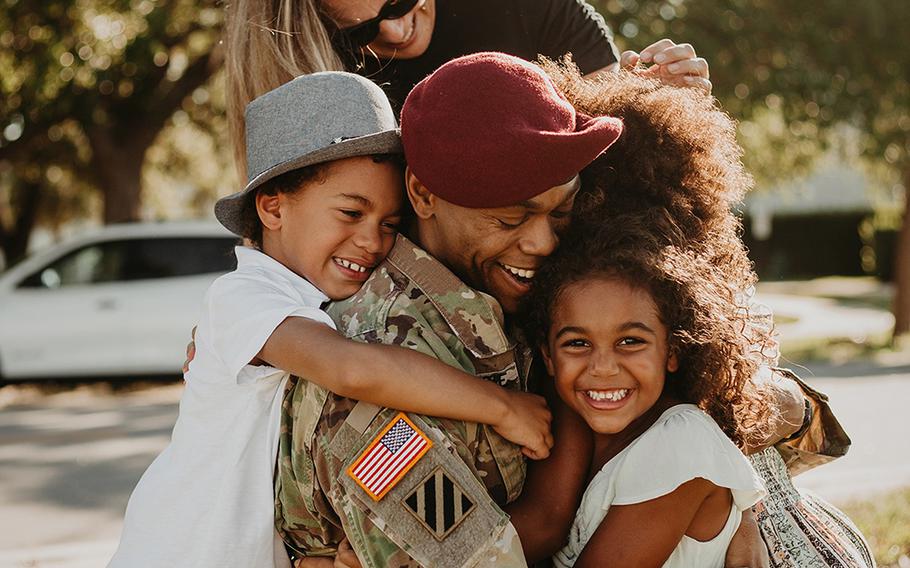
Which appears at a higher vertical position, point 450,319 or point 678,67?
point 678,67

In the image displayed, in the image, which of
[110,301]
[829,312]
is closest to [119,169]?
[110,301]

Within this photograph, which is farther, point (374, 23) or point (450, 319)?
point (374, 23)

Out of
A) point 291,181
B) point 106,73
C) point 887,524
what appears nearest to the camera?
point 291,181

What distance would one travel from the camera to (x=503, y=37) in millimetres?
3076

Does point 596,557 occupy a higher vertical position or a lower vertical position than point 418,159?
lower

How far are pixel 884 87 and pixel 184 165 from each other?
16.2m

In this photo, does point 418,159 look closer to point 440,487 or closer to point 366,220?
point 366,220

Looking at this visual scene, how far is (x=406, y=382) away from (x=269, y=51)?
1317 mm

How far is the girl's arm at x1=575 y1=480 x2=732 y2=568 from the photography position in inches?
79.5

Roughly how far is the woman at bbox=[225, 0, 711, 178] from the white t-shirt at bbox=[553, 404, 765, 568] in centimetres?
104

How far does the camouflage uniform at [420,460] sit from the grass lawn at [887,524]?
3313 mm

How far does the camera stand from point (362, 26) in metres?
2.96

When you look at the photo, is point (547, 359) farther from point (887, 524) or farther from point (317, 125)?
point (887, 524)

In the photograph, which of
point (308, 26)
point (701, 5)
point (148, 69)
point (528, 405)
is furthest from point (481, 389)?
point (148, 69)
